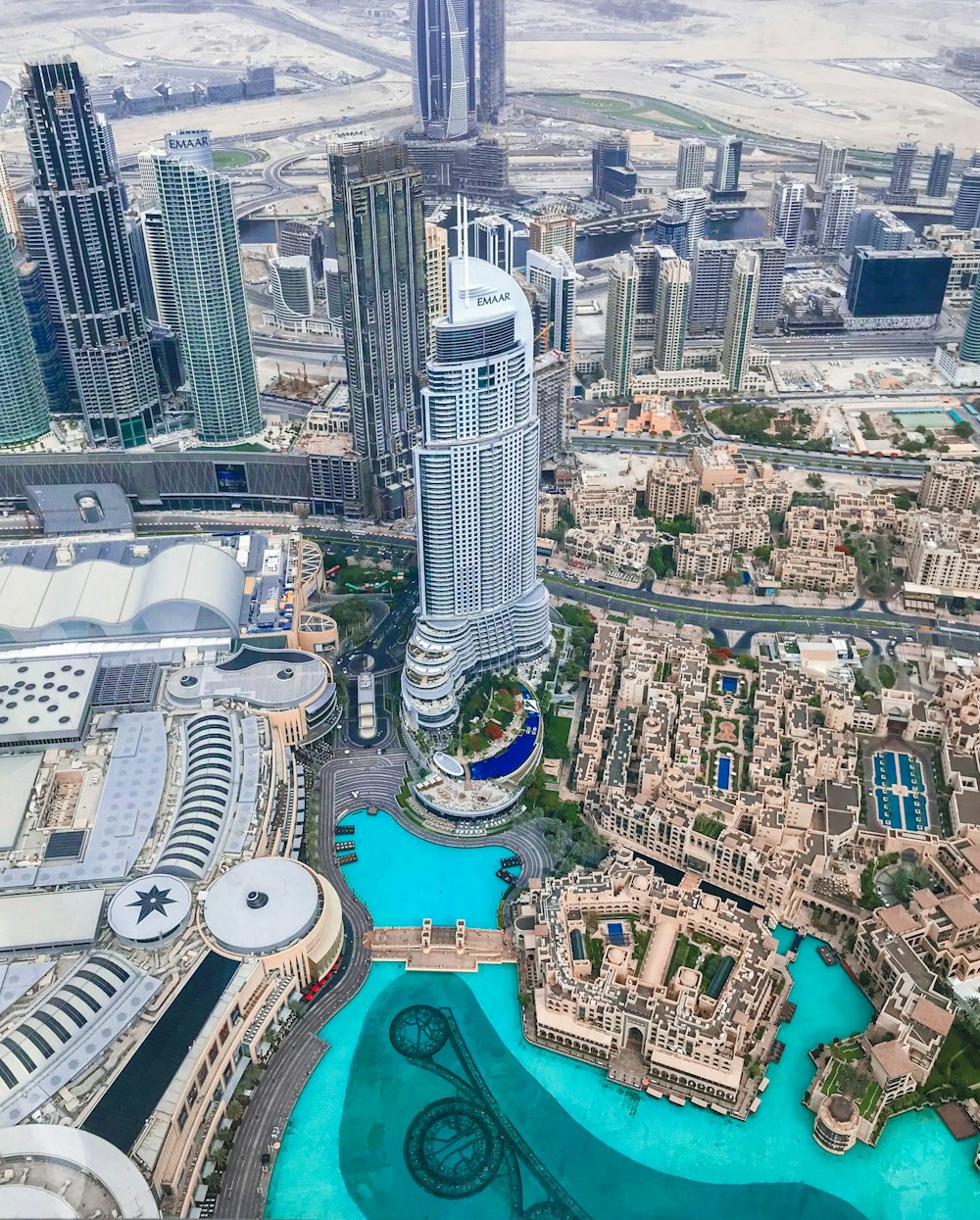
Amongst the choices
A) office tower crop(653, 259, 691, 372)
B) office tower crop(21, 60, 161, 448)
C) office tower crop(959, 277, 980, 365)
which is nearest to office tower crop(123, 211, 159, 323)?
office tower crop(21, 60, 161, 448)

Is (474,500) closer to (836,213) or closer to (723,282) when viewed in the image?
(723,282)

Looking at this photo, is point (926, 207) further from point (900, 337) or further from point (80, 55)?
point (80, 55)

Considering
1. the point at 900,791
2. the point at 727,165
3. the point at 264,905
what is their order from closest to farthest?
the point at 264,905
the point at 900,791
the point at 727,165

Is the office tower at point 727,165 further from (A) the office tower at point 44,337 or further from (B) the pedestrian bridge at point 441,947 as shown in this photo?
(B) the pedestrian bridge at point 441,947

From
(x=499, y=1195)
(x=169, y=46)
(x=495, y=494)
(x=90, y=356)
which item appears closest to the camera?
(x=499, y=1195)

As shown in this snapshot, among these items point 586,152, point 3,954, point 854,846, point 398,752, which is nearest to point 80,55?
point 586,152

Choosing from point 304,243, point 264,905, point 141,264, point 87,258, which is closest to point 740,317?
point 304,243

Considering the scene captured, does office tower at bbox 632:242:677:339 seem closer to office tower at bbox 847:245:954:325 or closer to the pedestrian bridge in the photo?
office tower at bbox 847:245:954:325
